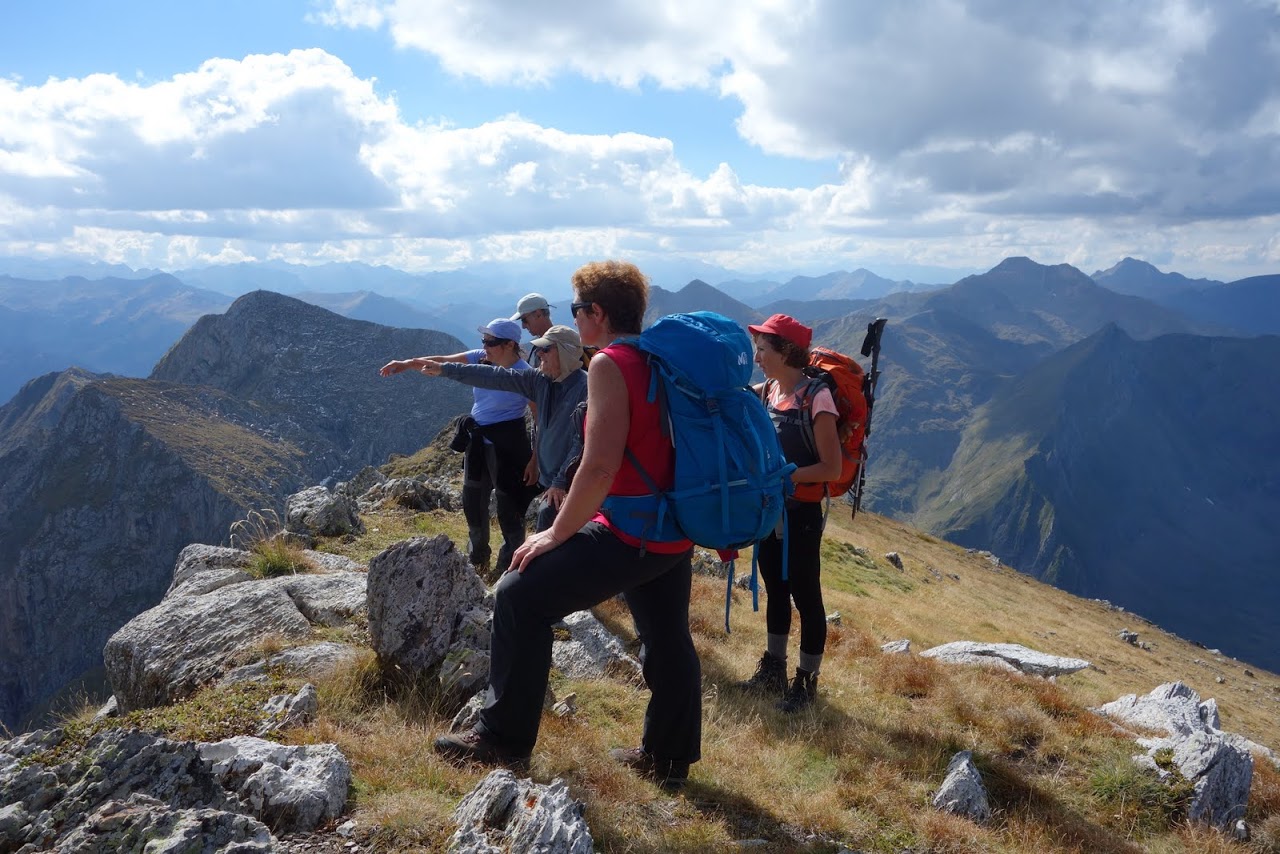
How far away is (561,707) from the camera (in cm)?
635

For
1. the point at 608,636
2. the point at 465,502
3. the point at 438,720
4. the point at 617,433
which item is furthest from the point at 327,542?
the point at 617,433

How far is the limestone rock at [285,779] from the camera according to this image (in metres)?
4.18

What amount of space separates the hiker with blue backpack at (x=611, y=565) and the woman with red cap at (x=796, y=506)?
6.61 feet

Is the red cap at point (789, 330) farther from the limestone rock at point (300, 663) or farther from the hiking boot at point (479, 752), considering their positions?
the limestone rock at point (300, 663)

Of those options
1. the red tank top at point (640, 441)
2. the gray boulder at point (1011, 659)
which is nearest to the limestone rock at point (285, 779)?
the red tank top at point (640, 441)

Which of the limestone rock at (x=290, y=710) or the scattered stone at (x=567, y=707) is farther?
the scattered stone at (x=567, y=707)

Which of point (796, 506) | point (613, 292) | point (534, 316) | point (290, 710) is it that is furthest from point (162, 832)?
point (534, 316)

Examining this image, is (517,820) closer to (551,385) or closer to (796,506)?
(796,506)

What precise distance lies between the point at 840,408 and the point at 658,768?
3910 millimetres

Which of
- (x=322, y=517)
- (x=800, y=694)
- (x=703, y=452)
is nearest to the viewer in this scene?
(x=703, y=452)

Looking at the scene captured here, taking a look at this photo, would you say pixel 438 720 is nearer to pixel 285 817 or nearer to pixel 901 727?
pixel 285 817

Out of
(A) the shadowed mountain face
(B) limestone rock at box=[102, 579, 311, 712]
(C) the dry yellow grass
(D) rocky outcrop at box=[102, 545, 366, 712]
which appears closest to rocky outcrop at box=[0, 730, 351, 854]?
(C) the dry yellow grass

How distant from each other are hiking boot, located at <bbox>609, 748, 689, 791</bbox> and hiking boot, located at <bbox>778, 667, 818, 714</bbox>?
262cm

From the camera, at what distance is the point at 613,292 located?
5016 millimetres
